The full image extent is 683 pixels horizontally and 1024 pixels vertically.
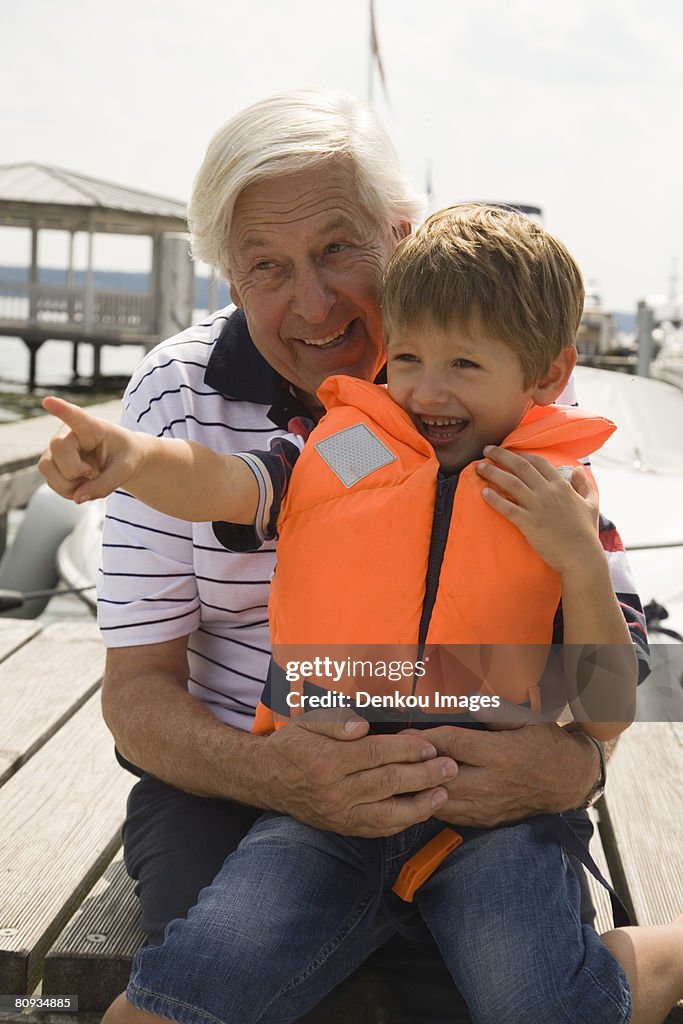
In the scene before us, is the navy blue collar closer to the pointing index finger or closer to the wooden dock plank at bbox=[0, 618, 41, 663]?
the pointing index finger

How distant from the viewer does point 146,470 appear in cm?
146

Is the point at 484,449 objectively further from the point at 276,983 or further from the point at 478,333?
the point at 276,983

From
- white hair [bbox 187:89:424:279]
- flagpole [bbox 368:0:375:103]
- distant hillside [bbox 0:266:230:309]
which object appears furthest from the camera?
distant hillside [bbox 0:266:230:309]

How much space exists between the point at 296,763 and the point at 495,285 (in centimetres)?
74

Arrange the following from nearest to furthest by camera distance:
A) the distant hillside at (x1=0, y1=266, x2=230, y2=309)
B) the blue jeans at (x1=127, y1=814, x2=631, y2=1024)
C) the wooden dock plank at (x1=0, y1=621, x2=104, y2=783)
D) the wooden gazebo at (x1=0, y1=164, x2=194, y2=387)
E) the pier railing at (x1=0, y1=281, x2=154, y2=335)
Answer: the blue jeans at (x1=127, y1=814, x2=631, y2=1024) → the wooden dock plank at (x1=0, y1=621, x2=104, y2=783) → the distant hillside at (x1=0, y1=266, x2=230, y2=309) → the wooden gazebo at (x1=0, y1=164, x2=194, y2=387) → the pier railing at (x1=0, y1=281, x2=154, y2=335)

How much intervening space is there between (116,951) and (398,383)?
0.98 metres

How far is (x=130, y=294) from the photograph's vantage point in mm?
19172

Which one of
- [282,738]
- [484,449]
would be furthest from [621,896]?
[484,449]

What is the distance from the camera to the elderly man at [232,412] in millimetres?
1785

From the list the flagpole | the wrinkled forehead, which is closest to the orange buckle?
the wrinkled forehead

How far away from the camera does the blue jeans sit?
1.41 metres

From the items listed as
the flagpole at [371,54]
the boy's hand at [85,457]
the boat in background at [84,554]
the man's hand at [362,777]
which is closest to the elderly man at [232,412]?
the man's hand at [362,777]

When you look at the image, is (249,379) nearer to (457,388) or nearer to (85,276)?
(457,388)

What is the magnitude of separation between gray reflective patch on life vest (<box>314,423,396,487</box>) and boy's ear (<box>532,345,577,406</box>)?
265mm
